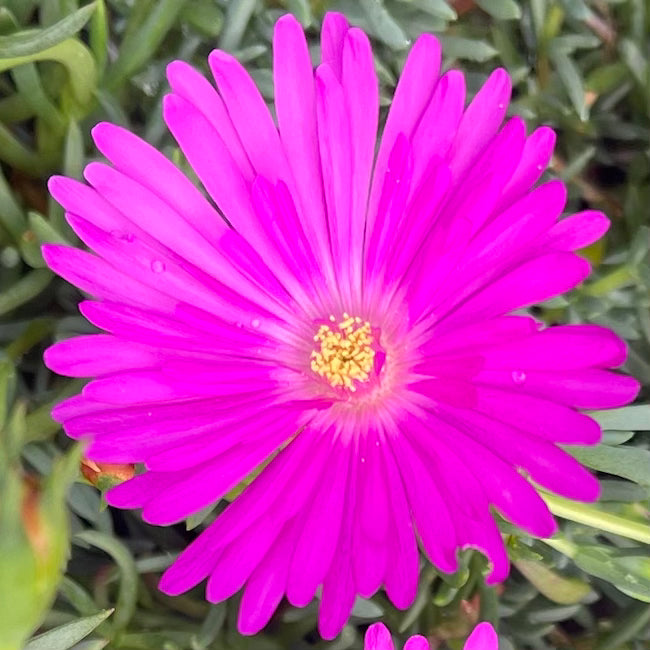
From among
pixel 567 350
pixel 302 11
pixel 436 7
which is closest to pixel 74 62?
pixel 302 11

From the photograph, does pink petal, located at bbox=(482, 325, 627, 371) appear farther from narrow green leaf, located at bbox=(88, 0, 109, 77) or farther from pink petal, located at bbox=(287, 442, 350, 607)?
narrow green leaf, located at bbox=(88, 0, 109, 77)

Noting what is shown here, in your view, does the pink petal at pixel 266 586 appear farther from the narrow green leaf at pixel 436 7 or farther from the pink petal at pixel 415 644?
the narrow green leaf at pixel 436 7

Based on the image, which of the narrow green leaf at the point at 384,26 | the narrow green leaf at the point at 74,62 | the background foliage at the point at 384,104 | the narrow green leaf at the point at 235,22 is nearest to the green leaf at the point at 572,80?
the background foliage at the point at 384,104

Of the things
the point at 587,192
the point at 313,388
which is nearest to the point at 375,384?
the point at 313,388

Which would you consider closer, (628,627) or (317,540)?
(317,540)

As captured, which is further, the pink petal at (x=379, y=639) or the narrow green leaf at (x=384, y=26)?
the narrow green leaf at (x=384, y=26)

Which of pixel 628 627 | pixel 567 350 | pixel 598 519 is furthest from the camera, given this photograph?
pixel 628 627

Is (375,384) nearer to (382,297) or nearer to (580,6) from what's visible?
(382,297)

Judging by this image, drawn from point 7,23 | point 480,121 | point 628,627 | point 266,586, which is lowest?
point 628,627

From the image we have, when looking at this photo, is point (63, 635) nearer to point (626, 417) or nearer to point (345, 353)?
point (345, 353)
